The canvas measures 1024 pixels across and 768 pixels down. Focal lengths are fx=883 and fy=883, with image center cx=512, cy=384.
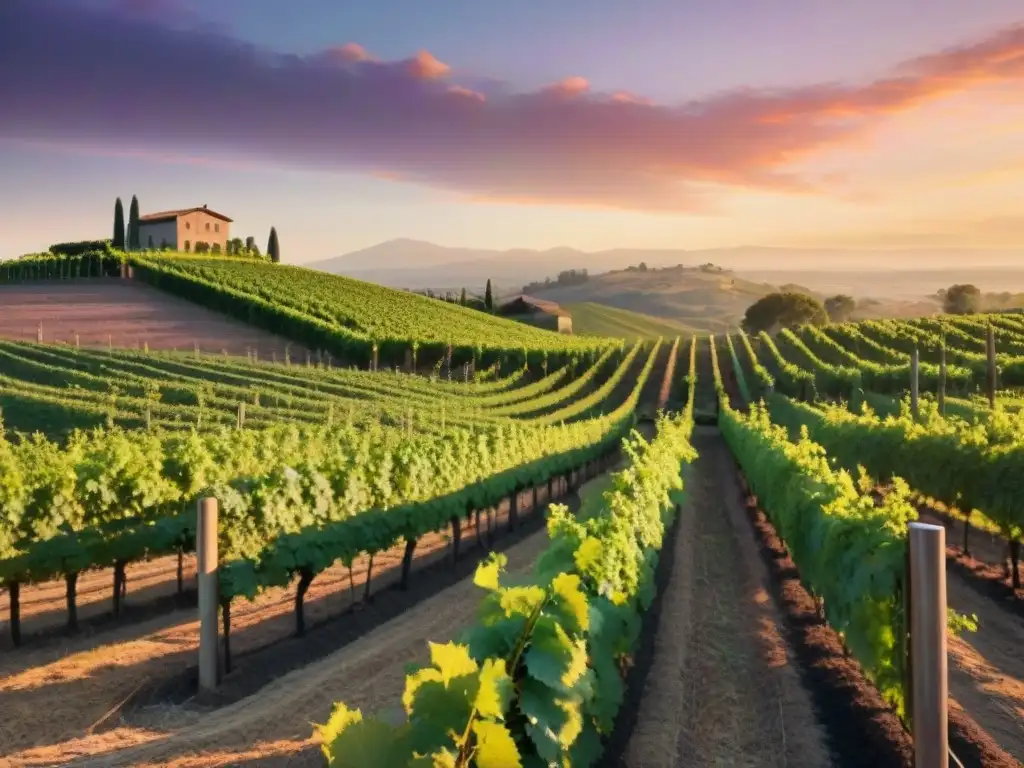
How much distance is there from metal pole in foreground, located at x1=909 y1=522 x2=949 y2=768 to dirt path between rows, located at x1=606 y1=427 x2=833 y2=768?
2.36 metres

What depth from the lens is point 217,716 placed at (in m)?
8.23

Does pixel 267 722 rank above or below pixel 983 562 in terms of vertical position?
above

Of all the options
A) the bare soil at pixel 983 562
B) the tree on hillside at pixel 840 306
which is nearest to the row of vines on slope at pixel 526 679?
the bare soil at pixel 983 562

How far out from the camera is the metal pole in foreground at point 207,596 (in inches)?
347

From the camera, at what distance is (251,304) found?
2359 inches

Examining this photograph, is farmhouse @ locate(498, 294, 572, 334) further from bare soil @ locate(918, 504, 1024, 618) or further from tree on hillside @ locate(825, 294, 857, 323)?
bare soil @ locate(918, 504, 1024, 618)

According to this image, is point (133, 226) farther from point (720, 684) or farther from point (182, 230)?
point (720, 684)

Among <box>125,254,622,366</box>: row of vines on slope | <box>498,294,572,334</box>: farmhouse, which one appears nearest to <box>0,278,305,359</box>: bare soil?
<box>125,254,622,366</box>: row of vines on slope

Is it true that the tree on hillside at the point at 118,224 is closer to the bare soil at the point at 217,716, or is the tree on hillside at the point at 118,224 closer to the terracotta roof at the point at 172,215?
the terracotta roof at the point at 172,215

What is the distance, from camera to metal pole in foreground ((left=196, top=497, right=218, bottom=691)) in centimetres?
880

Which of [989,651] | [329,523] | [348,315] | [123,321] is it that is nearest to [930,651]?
[989,651]

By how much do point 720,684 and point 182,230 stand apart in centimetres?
9266

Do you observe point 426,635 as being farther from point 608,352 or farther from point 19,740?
point 608,352

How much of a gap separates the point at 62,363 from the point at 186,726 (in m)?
33.8
